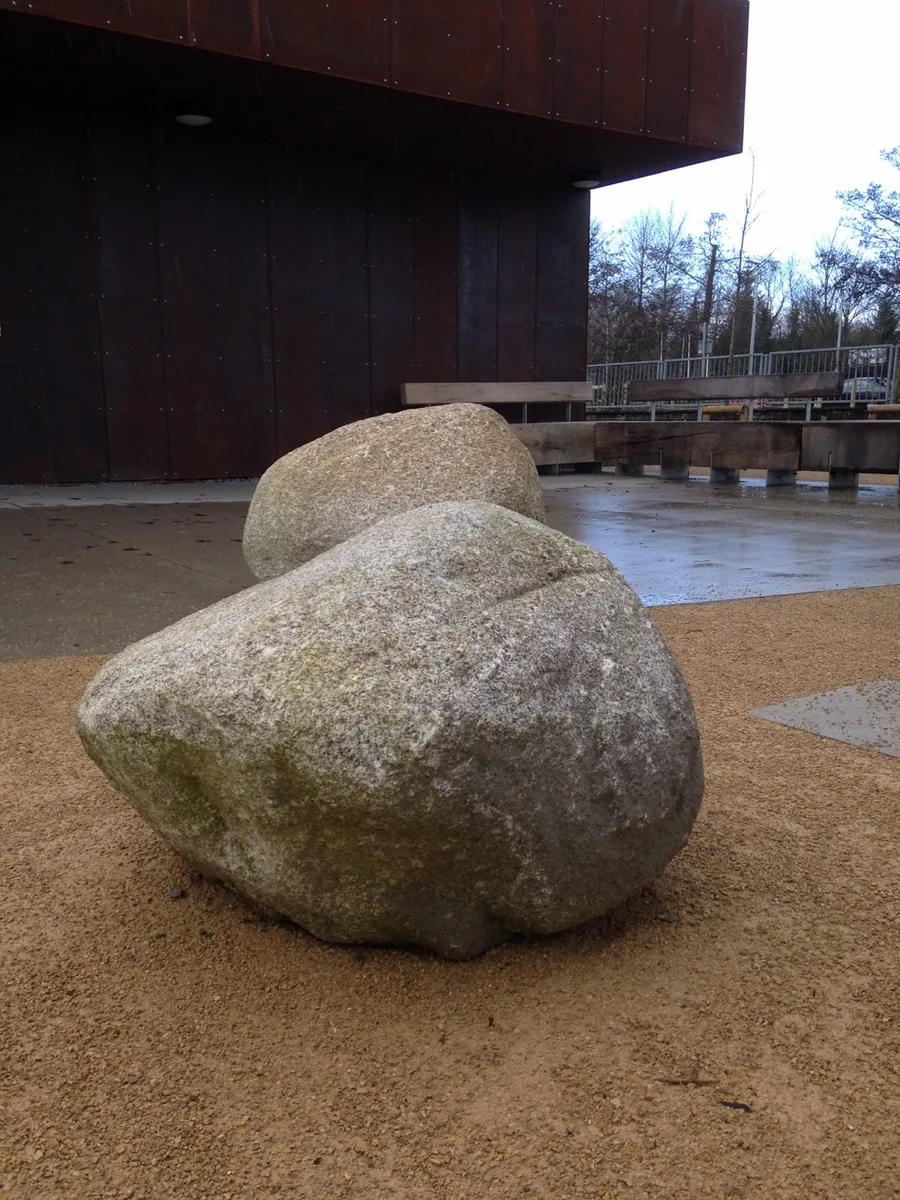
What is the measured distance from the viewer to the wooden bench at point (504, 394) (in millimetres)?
13023

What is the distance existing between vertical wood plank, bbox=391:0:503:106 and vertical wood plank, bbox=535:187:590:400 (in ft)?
10.3

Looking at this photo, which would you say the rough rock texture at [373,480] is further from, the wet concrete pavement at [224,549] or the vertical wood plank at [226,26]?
the vertical wood plank at [226,26]

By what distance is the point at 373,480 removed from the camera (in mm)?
5152

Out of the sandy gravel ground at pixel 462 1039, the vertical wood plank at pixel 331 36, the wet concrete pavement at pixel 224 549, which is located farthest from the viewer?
the vertical wood plank at pixel 331 36

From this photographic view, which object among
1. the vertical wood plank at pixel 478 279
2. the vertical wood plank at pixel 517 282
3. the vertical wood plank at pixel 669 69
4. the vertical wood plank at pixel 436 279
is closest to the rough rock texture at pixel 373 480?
→ the vertical wood plank at pixel 436 279

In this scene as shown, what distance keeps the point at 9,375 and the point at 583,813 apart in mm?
10462

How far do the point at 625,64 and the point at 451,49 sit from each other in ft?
7.88

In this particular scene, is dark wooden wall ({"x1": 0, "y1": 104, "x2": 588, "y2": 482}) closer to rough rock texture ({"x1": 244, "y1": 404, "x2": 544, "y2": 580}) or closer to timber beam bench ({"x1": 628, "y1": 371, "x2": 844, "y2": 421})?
timber beam bench ({"x1": 628, "y1": 371, "x2": 844, "y2": 421})

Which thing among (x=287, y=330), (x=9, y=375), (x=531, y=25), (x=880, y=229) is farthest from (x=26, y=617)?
(x=880, y=229)

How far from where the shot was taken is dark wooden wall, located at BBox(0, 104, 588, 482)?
35.8ft

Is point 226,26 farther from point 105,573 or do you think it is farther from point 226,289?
point 105,573

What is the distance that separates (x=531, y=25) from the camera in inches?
439

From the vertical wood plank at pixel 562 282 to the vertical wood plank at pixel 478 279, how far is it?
2.53ft

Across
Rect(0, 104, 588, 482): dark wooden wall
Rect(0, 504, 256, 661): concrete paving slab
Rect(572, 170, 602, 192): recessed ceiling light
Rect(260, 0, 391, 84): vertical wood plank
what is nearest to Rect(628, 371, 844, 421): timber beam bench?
Rect(572, 170, 602, 192): recessed ceiling light
